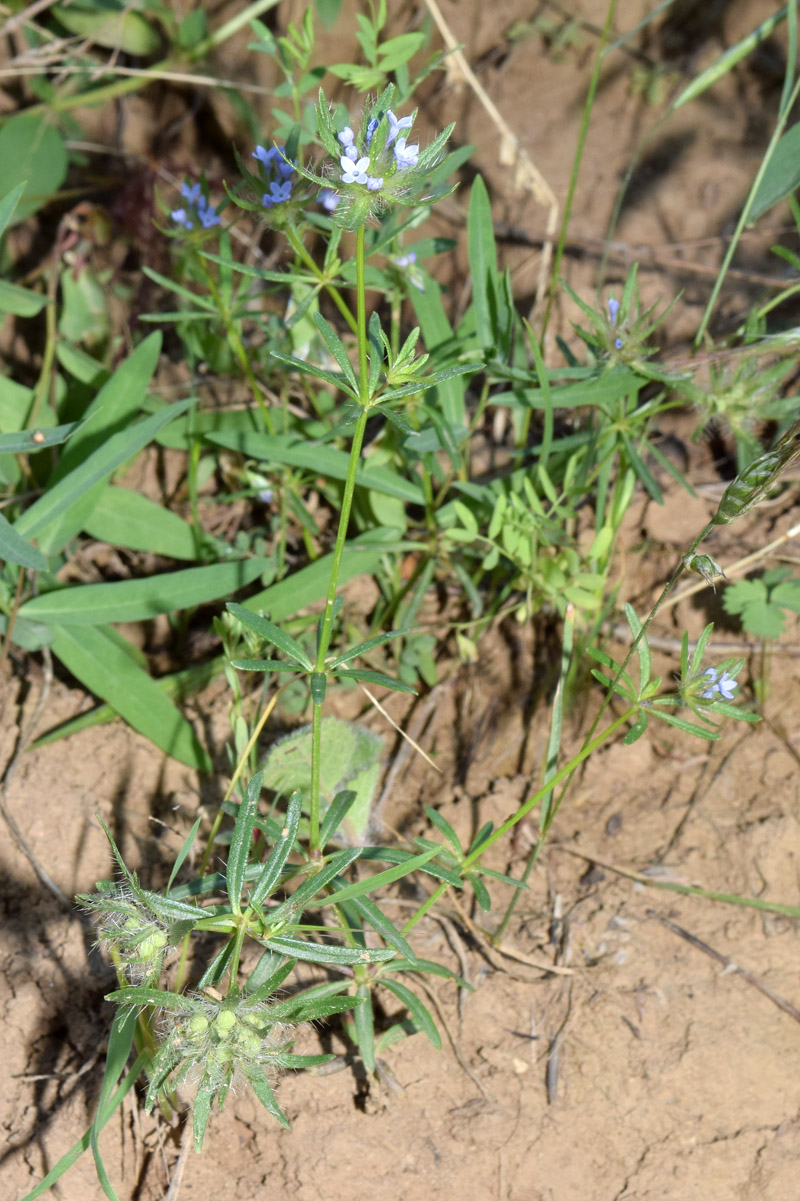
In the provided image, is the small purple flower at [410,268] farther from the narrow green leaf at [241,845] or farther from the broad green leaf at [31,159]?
the broad green leaf at [31,159]

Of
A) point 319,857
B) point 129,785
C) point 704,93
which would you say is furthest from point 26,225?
point 319,857

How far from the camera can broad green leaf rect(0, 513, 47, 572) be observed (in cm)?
201

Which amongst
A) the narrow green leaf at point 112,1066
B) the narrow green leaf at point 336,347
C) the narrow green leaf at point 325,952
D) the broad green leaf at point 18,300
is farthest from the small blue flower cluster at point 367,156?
the broad green leaf at point 18,300

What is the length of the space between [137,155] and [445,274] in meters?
1.25

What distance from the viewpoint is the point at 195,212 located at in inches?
90.0

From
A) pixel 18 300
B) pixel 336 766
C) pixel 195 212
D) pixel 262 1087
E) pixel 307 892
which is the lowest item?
pixel 336 766

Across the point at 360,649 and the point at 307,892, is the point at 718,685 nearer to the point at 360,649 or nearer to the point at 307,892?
the point at 360,649

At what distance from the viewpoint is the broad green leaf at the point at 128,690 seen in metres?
2.33

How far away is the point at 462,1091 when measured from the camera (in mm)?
1939

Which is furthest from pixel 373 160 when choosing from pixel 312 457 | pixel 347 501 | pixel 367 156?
pixel 312 457

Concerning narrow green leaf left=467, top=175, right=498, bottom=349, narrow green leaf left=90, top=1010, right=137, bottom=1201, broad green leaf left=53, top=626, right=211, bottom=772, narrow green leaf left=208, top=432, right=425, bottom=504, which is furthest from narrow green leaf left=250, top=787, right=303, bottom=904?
narrow green leaf left=467, top=175, right=498, bottom=349

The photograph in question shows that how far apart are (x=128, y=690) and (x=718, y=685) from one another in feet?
4.67

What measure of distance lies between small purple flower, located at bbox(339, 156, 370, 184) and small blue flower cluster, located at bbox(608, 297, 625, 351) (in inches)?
38.1

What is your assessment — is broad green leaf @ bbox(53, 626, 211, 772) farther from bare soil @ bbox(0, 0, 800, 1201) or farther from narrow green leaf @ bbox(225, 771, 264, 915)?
narrow green leaf @ bbox(225, 771, 264, 915)
